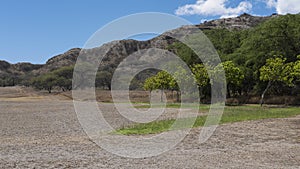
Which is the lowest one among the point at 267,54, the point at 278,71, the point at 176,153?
the point at 176,153

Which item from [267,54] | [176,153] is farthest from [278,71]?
[176,153]

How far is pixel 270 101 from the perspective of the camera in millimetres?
49281

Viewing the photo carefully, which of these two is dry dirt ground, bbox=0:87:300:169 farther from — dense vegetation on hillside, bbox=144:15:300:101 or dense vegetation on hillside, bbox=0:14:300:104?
dense vegetation on hillside, bbox=144:15:300:101

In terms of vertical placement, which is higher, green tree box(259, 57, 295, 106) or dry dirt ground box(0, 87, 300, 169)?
green tree box(259, 57, 295, 106)

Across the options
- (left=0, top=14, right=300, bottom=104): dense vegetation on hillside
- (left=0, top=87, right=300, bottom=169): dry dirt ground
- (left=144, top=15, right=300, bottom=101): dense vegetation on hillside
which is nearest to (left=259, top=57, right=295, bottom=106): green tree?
(left=0, top=14, right=300, bottom=104): dense vegetation on hillside

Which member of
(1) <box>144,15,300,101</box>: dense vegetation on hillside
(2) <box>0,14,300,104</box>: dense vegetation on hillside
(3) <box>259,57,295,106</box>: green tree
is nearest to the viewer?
(3) <box>259,57,295,106</box>: green tree

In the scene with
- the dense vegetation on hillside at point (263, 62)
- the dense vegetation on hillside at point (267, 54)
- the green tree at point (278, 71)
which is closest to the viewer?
the green tree at point (278, 71)

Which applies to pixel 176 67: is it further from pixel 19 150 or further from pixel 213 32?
pixel 19 150

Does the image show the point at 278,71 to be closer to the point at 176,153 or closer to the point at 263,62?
the point at 263,62

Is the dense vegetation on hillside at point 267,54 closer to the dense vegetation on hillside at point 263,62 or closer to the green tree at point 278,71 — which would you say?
the dense vegetation on hillside at point 263,62

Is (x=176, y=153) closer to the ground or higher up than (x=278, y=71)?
closer to the ground

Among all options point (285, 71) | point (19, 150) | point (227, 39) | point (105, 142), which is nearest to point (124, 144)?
point (105, 142)

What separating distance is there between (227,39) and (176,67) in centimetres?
1497

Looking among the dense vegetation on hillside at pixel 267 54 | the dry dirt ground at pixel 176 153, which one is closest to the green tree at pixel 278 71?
the dense vegetation on hillside at pixel 267 54
